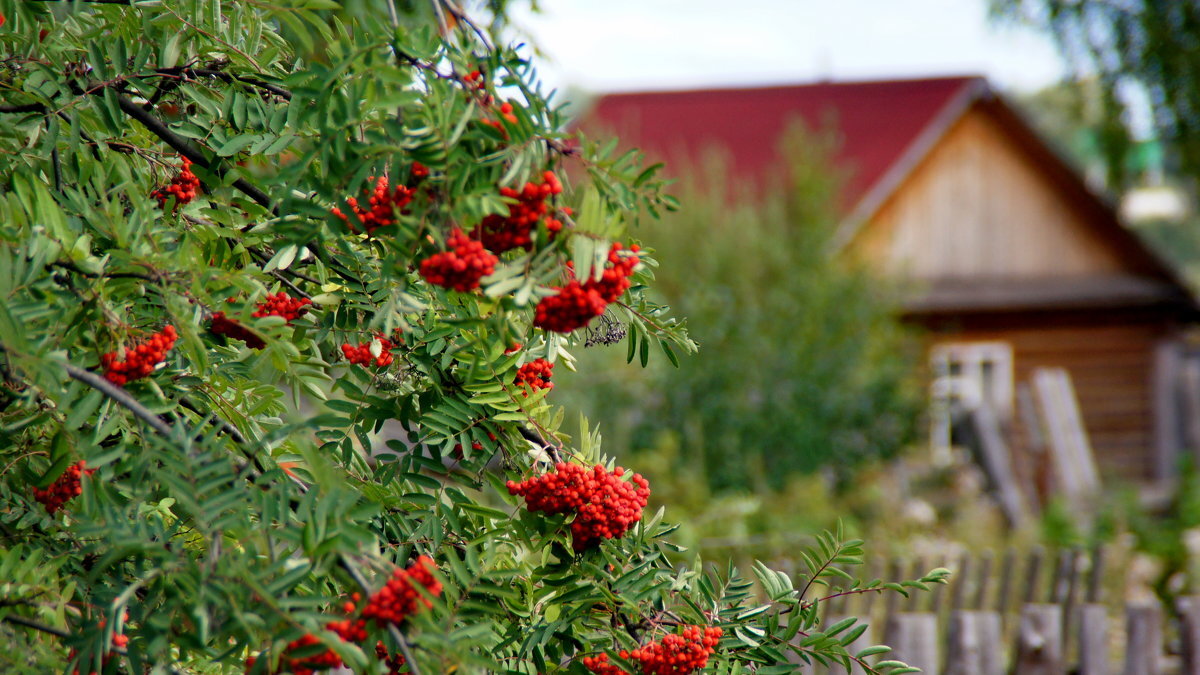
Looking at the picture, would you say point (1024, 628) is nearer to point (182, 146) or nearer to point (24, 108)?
point (182, 146)


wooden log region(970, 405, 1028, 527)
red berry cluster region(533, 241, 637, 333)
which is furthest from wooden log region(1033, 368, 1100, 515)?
red berry cluster region(533, 241, 637, 333)

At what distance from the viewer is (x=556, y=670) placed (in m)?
1.63

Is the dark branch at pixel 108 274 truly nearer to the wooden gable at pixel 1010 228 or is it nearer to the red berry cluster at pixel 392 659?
the red berry cluster at pixel 392 659

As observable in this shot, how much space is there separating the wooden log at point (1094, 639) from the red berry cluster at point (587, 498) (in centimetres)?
287

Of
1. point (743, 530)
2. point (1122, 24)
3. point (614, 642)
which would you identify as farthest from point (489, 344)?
point (1122, 24)

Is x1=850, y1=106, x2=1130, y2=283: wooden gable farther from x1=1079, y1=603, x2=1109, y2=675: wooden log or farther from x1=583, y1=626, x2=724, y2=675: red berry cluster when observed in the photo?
x1=583, y1=626, x2=724, y2=675: red berry cluster

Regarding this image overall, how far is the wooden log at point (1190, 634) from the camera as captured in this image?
12.4ft

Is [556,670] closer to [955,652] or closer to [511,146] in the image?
[511,146]

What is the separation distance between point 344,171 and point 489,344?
34 cm

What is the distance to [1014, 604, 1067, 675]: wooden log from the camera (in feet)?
12.0

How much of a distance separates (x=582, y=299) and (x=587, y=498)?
394mm

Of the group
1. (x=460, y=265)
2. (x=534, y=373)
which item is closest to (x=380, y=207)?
(x=460, y=265)

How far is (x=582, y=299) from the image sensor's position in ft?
4.03

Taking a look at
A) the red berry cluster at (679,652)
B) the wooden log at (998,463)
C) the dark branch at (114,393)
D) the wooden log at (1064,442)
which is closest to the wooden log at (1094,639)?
the red berry cluster at (679,652)
